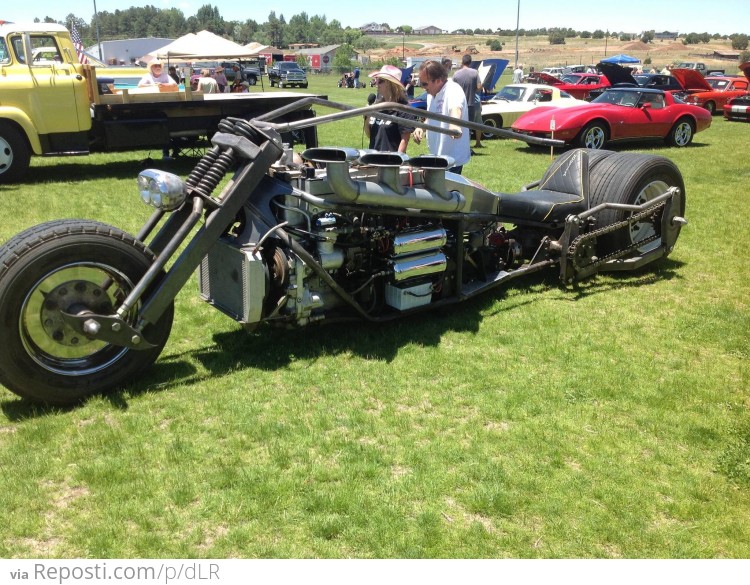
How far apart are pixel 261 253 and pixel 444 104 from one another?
280 cm

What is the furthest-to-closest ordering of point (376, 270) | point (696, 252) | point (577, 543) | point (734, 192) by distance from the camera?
point (734, 192)
point (696, 252)
point (376, 270)
point (577, 543)

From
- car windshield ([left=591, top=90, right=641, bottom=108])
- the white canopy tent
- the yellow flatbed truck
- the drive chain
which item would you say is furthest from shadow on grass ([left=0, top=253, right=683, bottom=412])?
the white canopy tent

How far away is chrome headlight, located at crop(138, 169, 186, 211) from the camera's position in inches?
154

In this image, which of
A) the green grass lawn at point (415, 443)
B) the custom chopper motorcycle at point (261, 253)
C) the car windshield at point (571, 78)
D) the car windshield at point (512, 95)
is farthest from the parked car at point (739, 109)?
the custom chopper motorcycle at point (261, 253)

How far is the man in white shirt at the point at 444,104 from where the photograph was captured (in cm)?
633

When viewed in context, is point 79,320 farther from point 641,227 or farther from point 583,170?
point 641,227

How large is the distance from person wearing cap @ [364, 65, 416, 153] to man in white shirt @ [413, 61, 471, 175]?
22 centimetres

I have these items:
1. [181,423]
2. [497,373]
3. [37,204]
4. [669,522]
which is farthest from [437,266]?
[37,204]

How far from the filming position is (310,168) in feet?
14.8

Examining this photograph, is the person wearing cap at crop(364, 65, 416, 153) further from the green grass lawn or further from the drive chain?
the green grass lawn

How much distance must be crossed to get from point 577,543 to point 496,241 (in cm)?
337

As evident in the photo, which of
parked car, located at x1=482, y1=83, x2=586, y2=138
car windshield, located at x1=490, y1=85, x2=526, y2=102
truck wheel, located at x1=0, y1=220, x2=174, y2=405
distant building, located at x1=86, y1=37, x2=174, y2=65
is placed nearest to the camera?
truck wheel, located at x1=0, y1=220, x2=174, y2=405

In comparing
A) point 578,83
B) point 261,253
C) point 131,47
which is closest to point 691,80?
point 578,83

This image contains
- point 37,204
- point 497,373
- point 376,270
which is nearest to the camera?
point 497,373
